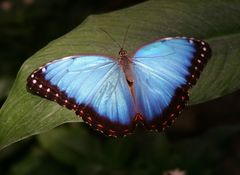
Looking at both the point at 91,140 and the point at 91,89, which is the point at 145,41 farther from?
the point at 91,140

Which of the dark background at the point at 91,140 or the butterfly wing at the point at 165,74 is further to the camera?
the dark background at the point at 91,140

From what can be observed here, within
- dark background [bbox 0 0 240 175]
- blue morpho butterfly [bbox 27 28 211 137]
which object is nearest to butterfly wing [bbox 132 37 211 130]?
blue morpho butterfly [bbox 27 28 211 137]

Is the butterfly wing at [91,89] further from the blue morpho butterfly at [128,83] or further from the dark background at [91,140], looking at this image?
the dark background at [91,140]

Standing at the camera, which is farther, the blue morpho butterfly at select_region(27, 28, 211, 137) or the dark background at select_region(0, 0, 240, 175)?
the dark background at select_region(0, 0, 240, 175)

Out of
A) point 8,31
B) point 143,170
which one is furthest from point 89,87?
point 8,31

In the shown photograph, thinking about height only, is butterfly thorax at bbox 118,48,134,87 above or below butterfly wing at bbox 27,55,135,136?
above

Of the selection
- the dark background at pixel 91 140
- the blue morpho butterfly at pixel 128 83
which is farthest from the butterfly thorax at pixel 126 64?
the dark background at pixel 91 140

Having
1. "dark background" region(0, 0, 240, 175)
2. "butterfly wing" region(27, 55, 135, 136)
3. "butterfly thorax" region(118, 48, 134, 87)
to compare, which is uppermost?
"butterfly thorax" region(118, 48, 134, 87)

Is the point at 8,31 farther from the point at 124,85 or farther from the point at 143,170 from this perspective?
the point at 124,85

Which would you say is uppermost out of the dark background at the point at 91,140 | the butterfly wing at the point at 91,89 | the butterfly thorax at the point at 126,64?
the butterfly thorax at the point at 126,64

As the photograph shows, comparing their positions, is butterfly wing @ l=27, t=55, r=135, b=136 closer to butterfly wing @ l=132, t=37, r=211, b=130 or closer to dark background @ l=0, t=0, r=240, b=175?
butterfly wing @ l=132, t=37, r=211, b=130
